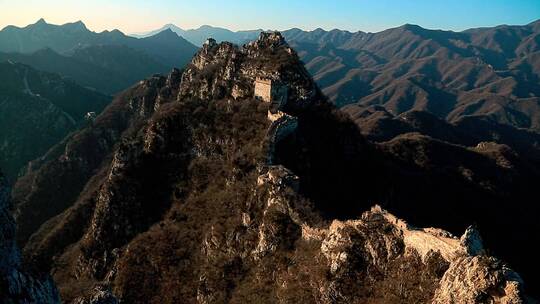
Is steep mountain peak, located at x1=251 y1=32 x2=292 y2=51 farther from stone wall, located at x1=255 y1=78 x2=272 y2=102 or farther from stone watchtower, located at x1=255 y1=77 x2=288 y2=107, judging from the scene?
stone watchtower, located at x1=255 y1=77 x2=288 y2=107

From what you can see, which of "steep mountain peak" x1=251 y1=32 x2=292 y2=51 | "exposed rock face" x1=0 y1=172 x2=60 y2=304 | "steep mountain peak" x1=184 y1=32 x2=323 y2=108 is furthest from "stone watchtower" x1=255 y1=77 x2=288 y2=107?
"exposed rock face" x1=0 y1=172 x2=60 y2=304

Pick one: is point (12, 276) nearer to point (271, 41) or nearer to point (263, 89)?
point (263, 89)

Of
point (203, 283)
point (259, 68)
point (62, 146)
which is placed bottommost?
point (62, 146)

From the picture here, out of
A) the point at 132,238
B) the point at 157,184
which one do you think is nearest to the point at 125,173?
the point at 157,184

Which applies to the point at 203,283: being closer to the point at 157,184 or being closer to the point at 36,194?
the point at 157,184

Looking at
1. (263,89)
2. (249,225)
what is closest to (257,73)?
(263,89)

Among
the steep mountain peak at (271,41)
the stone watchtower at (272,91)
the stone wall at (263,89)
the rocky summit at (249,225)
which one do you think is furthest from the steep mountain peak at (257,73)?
the stone wall at (263,89)
